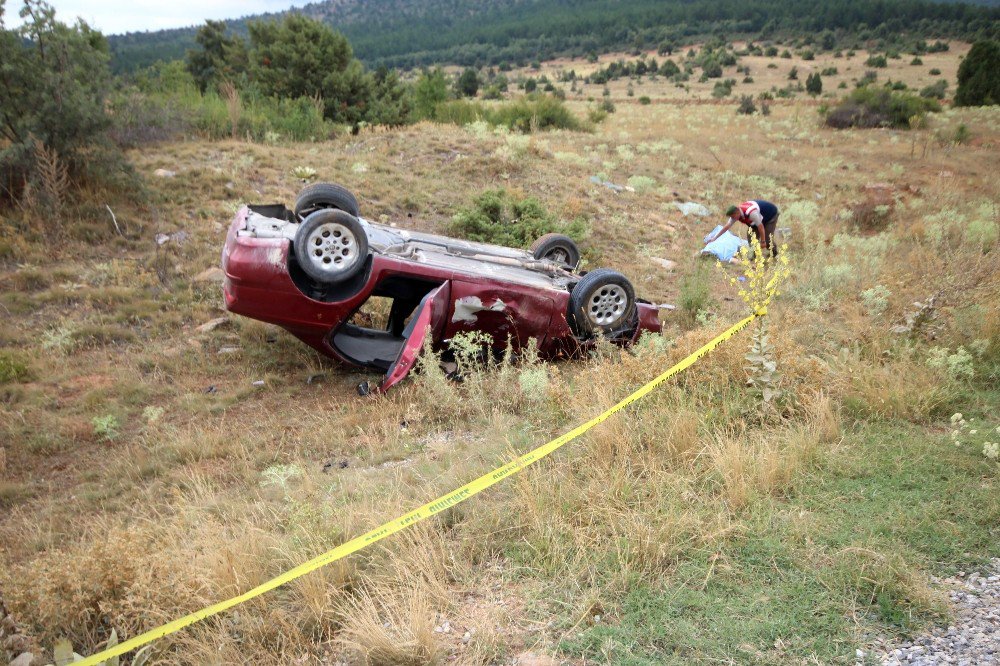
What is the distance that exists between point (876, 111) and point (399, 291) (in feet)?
84.3

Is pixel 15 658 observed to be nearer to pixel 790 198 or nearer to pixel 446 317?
pixel 446 317

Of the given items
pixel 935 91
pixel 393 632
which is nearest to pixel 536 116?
pixel 393 632

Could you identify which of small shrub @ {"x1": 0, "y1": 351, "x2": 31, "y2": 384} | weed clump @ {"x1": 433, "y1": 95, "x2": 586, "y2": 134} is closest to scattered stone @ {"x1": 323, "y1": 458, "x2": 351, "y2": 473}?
small shrub @ {"x1": 0, "y1": 351, "x2": 31, "y2": 384}

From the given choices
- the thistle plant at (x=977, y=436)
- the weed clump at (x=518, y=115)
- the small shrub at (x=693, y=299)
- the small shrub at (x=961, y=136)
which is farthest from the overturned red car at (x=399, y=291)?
the small shrub at (x=961, y=136)

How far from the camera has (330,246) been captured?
5293mm

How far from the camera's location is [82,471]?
4844 mm

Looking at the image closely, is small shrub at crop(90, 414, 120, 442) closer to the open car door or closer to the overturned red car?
the overturned red car

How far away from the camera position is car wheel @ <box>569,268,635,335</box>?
235 inches

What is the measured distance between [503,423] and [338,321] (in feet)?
6.36

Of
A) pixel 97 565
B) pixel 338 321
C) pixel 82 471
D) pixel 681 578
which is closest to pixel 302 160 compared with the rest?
pixel 338 321

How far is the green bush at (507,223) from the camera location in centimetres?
969

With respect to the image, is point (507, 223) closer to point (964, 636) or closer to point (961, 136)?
point (964, 636)

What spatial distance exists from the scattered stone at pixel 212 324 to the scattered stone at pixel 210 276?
0.86m

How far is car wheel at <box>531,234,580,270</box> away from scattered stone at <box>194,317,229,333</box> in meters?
3.76
